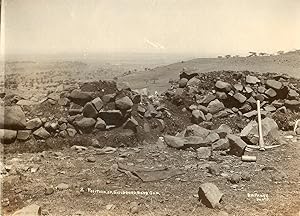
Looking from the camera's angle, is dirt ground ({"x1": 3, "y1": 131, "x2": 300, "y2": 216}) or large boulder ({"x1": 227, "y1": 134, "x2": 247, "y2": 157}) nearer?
dirt ground ({"x1": 3, "y1": 131, "x2": 300, "y2": 216})

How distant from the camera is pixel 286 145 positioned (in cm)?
241

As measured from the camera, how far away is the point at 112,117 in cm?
251

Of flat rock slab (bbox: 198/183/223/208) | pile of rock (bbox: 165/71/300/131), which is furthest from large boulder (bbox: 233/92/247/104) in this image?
flat rock slab (bbox: 198/183/223/208)

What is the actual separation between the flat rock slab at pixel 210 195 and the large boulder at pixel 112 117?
2.34 feet

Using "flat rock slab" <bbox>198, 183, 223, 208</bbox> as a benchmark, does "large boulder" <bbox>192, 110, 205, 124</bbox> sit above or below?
above

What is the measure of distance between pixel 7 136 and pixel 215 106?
143 cm

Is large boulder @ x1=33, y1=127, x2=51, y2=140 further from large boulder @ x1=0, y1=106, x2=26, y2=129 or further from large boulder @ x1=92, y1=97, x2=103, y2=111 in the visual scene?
large boulder @ x1=92, y1=97, x2=103, y2=111

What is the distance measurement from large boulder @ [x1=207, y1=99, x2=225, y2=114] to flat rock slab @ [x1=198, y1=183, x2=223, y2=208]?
0.54 m

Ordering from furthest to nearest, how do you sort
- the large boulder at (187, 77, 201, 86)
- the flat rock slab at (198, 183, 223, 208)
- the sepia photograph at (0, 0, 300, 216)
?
the large boulder at (187, 77, 201, 86)
the sepia photograph at (0, 0, 300, 216)
the flat rock slab at (198, 183, 223, 208)

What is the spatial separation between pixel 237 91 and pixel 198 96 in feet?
0.92

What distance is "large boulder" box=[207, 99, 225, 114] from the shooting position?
8.25 ft

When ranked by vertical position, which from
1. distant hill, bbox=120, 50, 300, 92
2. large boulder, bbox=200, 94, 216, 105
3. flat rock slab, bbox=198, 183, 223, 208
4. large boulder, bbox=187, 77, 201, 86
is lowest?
flat rock slab, bbox=198, 183, 223, 208

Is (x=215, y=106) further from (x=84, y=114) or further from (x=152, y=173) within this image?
(x=84, y=114)

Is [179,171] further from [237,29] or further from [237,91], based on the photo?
[237,29]
